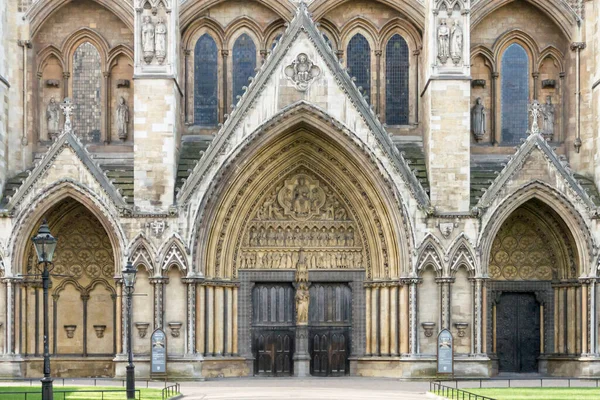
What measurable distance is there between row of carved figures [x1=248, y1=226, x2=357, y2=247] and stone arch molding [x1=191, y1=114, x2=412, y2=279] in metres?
0.03

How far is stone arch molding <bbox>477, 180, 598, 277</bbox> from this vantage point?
122ft

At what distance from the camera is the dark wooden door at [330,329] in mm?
39500

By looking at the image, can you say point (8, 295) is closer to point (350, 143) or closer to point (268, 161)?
point (268, 161)

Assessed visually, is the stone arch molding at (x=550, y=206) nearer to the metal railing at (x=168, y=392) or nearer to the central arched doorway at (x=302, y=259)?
the central arched doorway at (x=302, y=259)

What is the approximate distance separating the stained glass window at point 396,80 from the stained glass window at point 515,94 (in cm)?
326

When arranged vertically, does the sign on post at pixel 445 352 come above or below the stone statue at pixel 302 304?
below

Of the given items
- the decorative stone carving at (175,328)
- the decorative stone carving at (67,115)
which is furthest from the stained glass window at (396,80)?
the decorative stone carving at (67,115)

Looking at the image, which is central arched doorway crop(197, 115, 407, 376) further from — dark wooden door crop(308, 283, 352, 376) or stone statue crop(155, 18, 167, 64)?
stone statue crop(155, 18, 167, 64)

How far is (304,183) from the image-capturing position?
39781 millimetres

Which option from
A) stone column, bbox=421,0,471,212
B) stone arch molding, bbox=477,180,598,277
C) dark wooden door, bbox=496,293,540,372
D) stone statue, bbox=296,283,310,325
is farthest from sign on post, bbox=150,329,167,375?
dark wooden door, bbox=496,293,540,372

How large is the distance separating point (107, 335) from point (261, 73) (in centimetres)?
993

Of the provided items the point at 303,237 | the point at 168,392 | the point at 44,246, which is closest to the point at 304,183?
Result: the point at 303,237

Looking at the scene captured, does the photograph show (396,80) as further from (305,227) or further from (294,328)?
(294,328)

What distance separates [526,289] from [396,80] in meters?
8.11
